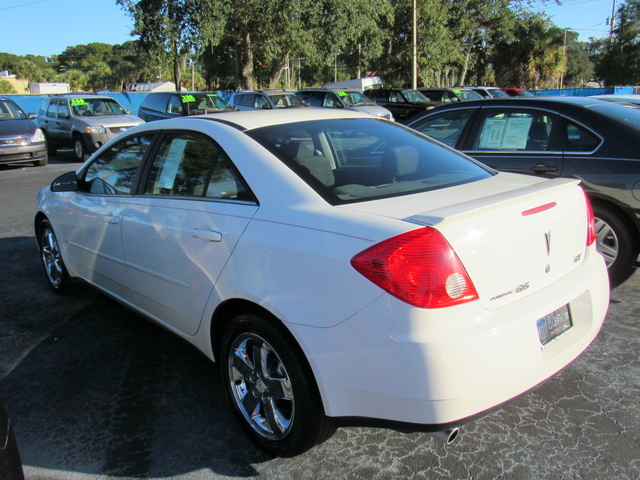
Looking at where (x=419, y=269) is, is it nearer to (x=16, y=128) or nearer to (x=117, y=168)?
(x=117, y=168)

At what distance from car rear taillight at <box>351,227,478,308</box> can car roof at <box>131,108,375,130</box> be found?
1.27 m

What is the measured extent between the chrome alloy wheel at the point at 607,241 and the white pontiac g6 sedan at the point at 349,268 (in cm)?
180

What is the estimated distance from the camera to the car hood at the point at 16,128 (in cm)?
1302

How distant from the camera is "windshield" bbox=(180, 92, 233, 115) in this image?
16.3 metres

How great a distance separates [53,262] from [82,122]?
10.7m

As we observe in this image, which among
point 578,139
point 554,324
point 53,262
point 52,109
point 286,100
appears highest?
point 52,109

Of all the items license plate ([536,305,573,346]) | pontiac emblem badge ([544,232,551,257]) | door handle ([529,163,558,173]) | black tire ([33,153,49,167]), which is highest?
pontiac emblem badge ([544,232,551,257])

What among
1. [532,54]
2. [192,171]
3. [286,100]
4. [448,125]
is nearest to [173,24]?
[286,100]

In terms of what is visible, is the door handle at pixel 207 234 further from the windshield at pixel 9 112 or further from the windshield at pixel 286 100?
the windshield at pixel 286 100

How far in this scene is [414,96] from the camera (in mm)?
23016

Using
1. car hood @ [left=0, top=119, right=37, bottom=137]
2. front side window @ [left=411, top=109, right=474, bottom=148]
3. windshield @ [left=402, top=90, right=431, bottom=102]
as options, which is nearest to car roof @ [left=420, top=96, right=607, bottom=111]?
front side window @ [left=411, top=109, right=474, bottom=148]

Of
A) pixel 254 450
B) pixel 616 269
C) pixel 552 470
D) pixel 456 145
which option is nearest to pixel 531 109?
pixel 456 145

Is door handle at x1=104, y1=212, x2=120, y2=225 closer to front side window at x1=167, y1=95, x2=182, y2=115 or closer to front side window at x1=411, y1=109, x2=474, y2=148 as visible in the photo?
front side window at x1=411, y1=109, x2=474, y2=148

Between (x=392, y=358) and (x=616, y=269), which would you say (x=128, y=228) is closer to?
(x=392, y=358)
